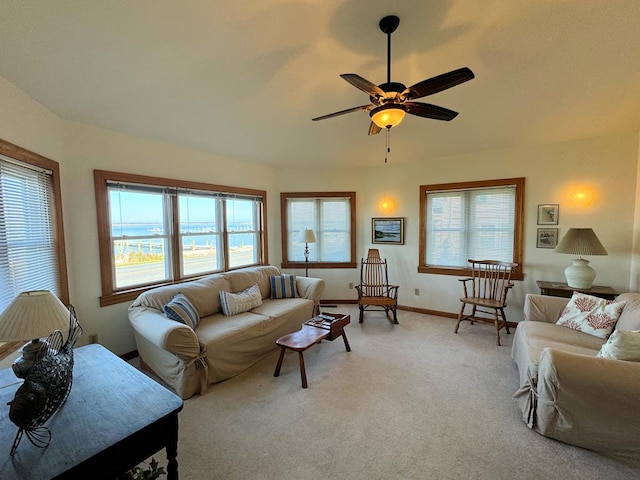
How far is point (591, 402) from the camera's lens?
1.79m

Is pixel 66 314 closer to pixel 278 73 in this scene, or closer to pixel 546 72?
pixel 278 73

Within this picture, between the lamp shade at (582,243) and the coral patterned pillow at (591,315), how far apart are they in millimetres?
653

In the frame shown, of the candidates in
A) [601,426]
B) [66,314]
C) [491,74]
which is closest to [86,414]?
[66,314]

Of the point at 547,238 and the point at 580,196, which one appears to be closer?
the point at 580,196

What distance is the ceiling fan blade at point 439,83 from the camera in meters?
1.63

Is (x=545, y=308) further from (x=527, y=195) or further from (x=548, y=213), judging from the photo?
(x=527, y=195)

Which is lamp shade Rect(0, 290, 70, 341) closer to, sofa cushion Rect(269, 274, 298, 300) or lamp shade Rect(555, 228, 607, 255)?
sofa cushion Rect(269, 274, 298, 300)

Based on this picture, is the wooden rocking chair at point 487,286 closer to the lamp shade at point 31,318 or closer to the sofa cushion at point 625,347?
the sofa cushion at point 625,347

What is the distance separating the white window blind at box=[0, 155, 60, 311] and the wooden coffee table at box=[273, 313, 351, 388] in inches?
81.8

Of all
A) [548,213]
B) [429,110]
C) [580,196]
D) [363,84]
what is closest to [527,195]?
[548,213]

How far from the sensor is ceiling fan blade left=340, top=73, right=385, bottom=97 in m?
1.68

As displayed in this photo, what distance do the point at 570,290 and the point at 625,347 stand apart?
5.75ft

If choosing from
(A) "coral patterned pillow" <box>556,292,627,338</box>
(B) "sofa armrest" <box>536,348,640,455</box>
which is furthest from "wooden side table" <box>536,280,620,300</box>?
(B) "sofa armrest" <box>536,348,640,455</box>

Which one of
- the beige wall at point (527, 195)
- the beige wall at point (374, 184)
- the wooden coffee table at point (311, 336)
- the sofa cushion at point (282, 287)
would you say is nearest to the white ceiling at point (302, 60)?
the beige wall at point (374, 184)
